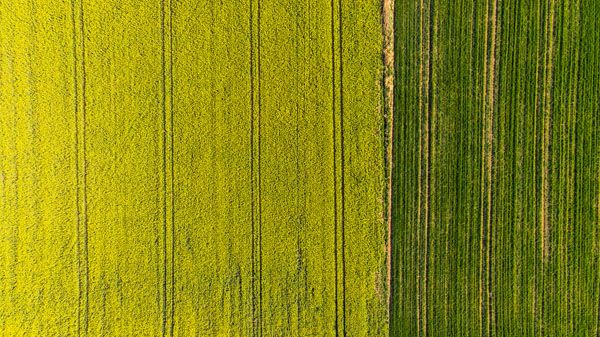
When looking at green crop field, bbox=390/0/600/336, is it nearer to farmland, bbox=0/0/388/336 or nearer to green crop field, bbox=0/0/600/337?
green crop field, bbox=0/0/600/337

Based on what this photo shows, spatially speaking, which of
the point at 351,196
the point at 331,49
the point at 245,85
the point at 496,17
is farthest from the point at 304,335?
the point at 496,17

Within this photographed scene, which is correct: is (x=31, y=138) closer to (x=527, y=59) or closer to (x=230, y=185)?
(x=230, y=185)

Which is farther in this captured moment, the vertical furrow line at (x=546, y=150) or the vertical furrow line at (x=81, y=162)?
the vertical furrow line at (x=81, y=162)

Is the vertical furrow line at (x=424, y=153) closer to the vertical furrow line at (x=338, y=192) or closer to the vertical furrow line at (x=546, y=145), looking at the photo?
the vertical furrow line at (x=338, y=192)

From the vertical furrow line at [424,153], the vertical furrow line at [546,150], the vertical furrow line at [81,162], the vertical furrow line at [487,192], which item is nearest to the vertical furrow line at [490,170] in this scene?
the vertical furrow line at [487,192]

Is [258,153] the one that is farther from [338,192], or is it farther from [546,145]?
[546,145]
